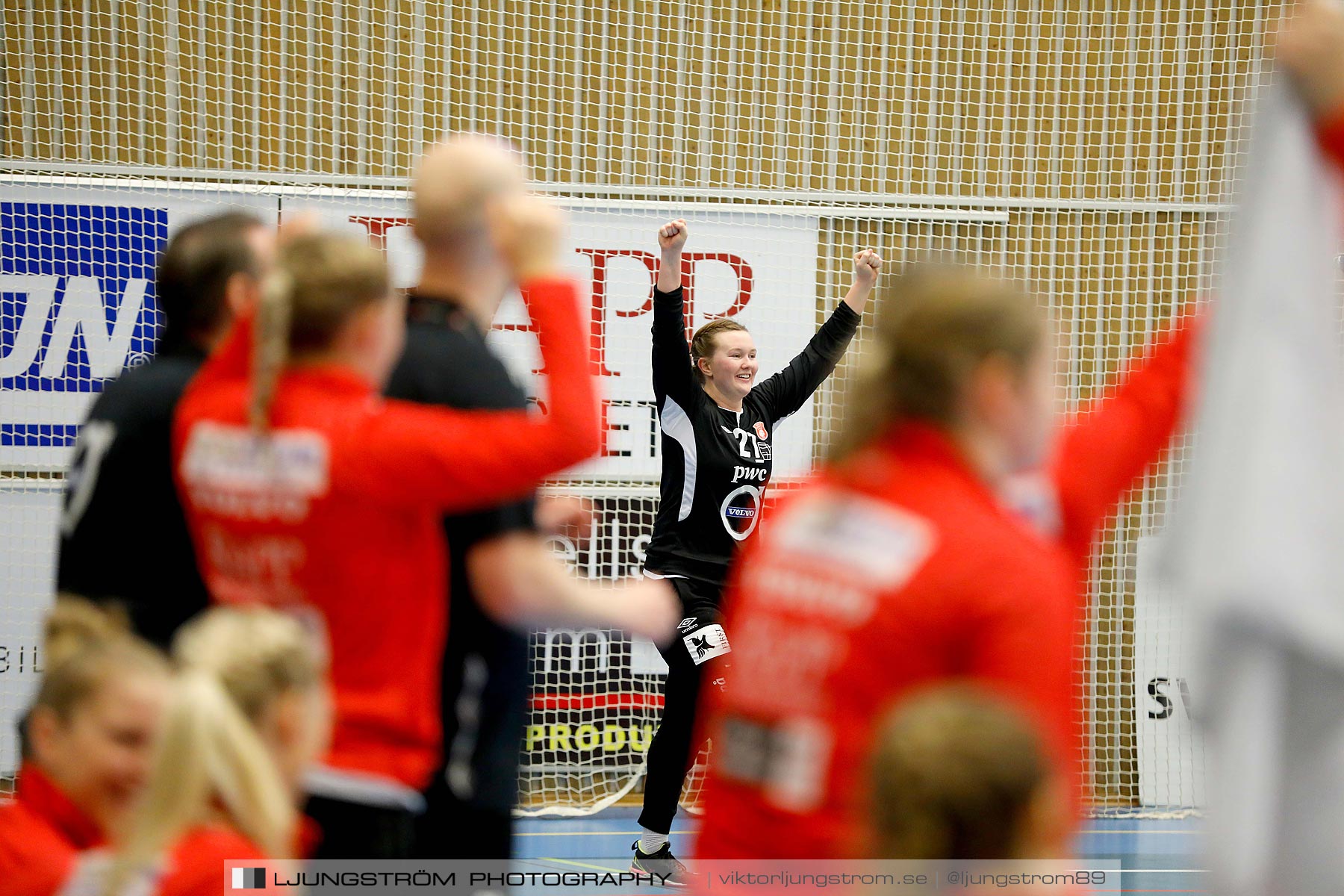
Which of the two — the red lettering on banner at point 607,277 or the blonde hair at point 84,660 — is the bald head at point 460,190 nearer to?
the blonde hair at point 84,660

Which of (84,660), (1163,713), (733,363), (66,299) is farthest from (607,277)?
(84,660)

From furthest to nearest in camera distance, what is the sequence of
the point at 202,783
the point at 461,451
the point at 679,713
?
Answer: the point at 679,713 < the point at 461,451 < the point at 202,783

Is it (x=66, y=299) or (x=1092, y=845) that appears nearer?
(x=1092, y=845)

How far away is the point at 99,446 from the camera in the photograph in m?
2.32

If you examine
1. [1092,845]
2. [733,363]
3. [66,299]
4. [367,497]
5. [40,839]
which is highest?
[66,299]

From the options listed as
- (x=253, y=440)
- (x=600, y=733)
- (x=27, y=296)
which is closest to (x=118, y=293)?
(x=27, y=296)

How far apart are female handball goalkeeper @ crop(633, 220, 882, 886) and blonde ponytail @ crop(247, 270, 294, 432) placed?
9.85 ft

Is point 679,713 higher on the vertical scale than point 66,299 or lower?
lower

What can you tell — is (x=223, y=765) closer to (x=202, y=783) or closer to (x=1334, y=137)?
(x=202, y=783)

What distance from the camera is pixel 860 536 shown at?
5.31 ft

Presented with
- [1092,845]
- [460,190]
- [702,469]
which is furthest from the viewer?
[1092,845]

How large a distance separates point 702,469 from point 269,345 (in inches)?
131

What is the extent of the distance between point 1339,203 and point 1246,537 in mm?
459

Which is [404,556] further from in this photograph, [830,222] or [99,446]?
[830,222]
